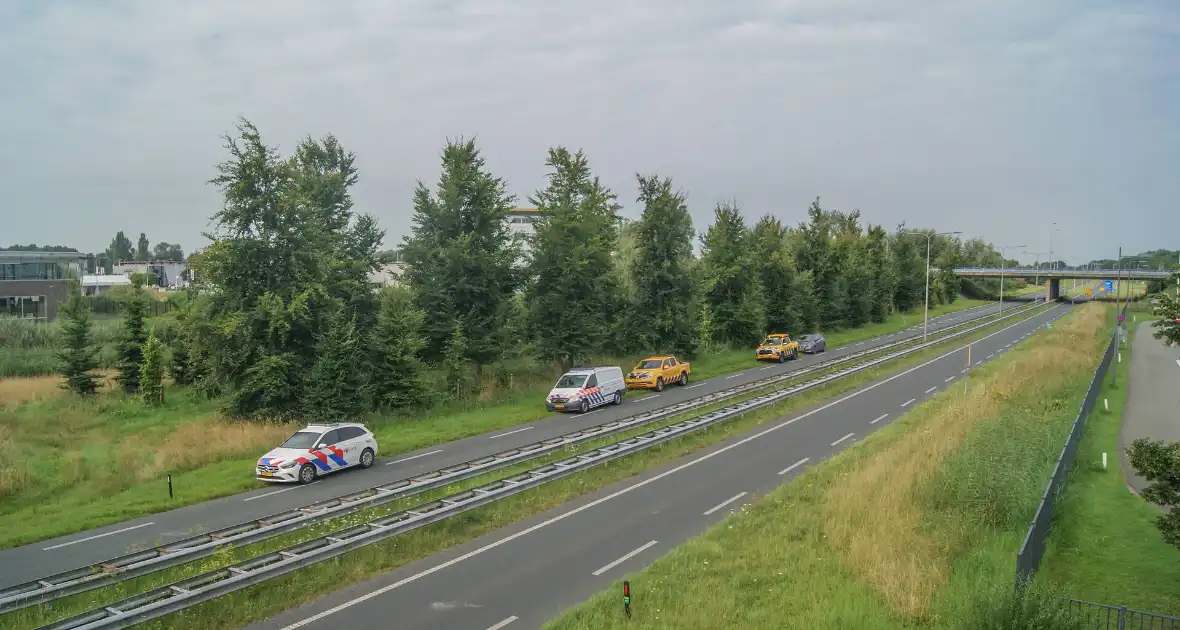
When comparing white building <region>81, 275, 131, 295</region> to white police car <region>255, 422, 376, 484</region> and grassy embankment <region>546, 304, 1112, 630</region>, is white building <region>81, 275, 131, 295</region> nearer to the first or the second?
white police car <region>255, 422, 376, 484</region>

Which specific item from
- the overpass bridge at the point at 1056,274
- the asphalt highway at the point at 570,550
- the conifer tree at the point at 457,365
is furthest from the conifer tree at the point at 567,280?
the overpass bridge at the point at 1056,274

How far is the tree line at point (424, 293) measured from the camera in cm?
3067

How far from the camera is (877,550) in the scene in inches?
542

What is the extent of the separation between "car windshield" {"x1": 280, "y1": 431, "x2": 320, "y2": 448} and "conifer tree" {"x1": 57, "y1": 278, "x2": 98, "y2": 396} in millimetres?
22627

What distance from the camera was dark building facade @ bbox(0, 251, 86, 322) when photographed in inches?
2601

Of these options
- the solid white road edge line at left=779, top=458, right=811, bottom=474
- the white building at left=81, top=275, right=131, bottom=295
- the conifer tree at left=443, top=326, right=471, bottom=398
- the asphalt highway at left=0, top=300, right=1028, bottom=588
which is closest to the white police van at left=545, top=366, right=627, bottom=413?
the asphalt highway at left=0, top=300, right=1028, bottom=588

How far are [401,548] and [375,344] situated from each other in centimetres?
1861

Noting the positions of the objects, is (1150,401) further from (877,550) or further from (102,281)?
(102,281)

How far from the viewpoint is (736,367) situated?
50125 millimetres

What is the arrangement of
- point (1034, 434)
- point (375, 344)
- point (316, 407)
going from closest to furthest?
1. point (1034, 434)
2. point (316, 407)
3. point (375, 344)

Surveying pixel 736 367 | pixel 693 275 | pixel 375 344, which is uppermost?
pixel 693 275

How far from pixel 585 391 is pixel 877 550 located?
2041cm

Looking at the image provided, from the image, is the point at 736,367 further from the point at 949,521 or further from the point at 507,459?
the point at 949,521

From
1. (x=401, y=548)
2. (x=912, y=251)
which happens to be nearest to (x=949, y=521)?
(x=401, y=548)
